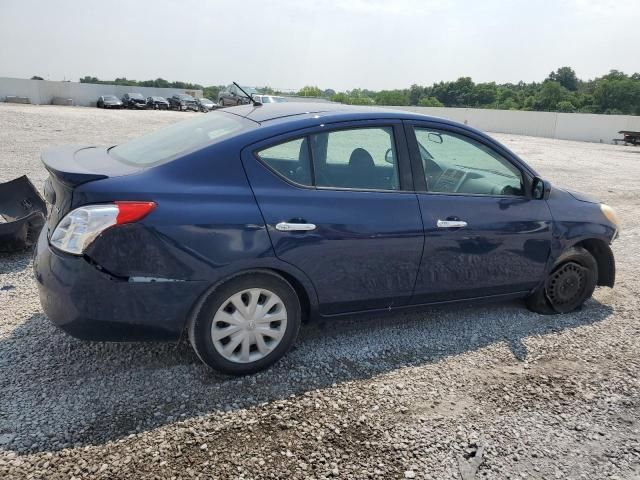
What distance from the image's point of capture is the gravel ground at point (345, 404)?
2.53 metres

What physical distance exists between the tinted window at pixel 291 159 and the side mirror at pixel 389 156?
62cm

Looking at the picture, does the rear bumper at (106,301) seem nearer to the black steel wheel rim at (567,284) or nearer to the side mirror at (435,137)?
the side mirror at (435,137)

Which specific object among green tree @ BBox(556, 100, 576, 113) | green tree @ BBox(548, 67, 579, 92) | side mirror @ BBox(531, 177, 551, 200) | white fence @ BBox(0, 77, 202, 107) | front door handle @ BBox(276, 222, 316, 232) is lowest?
front door handle @ BBox(276, 222, 316, 232)

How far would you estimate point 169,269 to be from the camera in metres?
2.83

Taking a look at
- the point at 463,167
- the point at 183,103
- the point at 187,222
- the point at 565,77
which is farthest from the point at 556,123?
the point at 565,77

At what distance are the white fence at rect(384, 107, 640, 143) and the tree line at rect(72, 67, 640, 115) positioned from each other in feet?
31.4

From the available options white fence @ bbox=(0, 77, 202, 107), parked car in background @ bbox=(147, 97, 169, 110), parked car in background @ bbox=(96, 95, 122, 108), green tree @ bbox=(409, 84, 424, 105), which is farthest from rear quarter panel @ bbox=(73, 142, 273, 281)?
green tree @ bbox=(409, 84, 424, 105)

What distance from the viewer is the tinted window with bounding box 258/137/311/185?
3160 mm

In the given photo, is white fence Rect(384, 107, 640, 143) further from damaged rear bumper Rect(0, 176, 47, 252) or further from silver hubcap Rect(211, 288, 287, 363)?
silver hubcap Rect(211, 288, 287, 363)

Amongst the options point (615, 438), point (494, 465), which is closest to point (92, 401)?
point (494, 465)

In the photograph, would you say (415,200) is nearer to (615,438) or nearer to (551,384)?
(551,384)

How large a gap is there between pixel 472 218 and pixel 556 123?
32.6 m

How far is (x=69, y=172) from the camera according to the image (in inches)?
113

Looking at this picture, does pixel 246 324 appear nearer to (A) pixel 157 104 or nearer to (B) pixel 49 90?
(A) pixel 157 104
